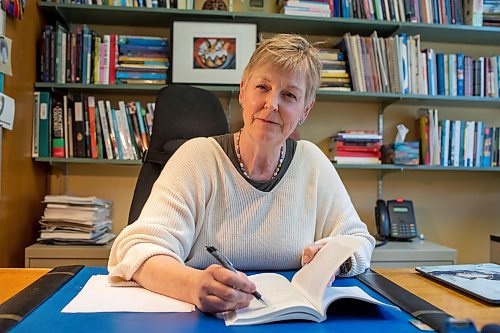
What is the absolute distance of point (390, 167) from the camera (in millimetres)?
2389

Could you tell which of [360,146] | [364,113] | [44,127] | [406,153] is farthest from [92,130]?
[406,153]

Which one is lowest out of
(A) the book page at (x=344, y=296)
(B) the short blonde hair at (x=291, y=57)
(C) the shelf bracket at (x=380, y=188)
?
(A) the book page at (x=344, y=296)

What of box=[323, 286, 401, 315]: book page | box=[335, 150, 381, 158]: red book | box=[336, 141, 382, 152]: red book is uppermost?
box=[336, 141, 382, 152]: red book

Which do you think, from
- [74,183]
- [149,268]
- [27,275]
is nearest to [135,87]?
[74,183]

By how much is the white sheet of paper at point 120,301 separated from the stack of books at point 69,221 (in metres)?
1.28

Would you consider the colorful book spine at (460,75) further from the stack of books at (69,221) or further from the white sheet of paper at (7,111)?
the white sheet of paper at (7,111)

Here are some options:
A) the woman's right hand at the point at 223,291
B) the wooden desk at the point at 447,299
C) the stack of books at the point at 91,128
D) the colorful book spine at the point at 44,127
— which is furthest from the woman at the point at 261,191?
the colorful book spine at the point at 44,127

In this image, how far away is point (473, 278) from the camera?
1038 millimetres

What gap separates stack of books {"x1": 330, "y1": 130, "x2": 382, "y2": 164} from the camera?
2.42 m

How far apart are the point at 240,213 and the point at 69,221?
125cm

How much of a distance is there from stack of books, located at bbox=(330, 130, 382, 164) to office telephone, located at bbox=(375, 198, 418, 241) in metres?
0.24

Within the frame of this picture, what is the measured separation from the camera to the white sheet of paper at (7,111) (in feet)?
6.09

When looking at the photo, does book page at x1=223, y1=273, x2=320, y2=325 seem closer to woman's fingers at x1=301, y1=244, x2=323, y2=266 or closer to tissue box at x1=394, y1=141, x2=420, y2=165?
woman's fingers at x1=301, y1=244, x2=323, y2=266

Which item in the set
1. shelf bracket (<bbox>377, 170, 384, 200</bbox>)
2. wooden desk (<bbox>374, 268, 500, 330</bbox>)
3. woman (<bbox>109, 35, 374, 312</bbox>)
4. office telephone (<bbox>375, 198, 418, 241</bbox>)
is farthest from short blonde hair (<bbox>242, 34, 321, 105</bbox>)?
shelf bracket (<bbox>377, 170, 384, 200</bbox>)
